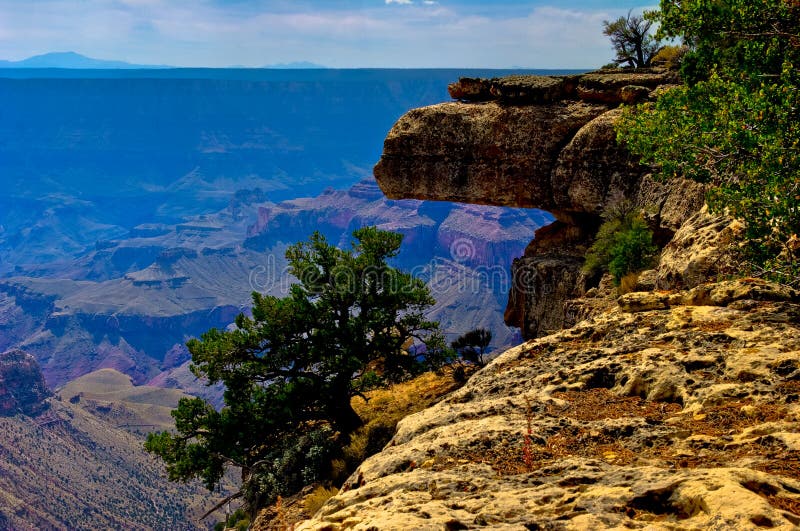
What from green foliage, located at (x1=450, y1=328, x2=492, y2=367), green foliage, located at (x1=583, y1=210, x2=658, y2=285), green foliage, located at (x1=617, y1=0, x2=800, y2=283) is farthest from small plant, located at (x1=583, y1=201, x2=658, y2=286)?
green foliage, located at (x1=450, y1=328, x2=492, y2=367)

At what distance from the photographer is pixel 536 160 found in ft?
99.6

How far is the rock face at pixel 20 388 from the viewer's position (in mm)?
167625

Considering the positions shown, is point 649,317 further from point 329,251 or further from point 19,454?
point 19,454

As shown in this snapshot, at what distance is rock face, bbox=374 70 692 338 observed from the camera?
2809cm

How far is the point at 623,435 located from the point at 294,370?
17.6 m

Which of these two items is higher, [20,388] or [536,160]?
[536,160]

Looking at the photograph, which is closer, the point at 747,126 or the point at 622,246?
the point at 747,126

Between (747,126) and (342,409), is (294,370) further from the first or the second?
(747,126)

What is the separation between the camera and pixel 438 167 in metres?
32.3

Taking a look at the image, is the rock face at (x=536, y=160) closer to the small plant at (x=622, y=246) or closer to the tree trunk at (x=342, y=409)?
the small plant at (x=622, y=246)

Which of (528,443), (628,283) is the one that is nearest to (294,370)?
(628,283)

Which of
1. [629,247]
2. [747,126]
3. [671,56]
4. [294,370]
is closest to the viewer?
[747,126]

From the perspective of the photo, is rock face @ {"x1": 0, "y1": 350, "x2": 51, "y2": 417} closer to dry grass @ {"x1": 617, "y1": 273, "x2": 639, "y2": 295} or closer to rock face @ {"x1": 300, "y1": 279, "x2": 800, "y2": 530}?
dry grass @ {"x1": 617, "y1": 273, "x2": 639, "y2": 295}

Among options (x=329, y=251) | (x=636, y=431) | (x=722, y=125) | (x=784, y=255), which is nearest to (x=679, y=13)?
(x=722, y=125)
